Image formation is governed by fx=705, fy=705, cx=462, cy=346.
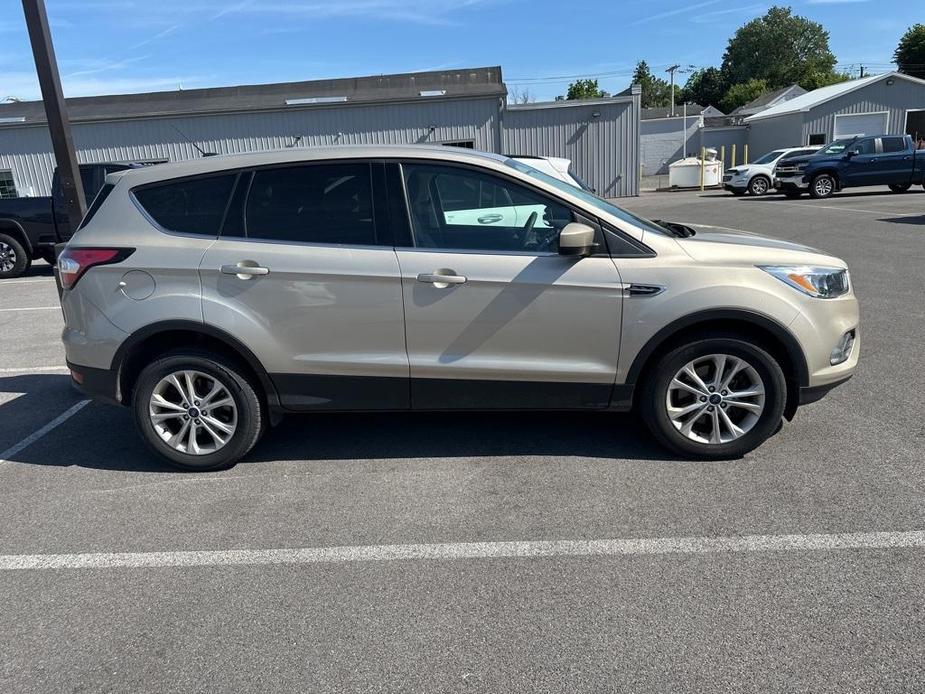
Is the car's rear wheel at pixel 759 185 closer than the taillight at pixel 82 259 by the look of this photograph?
No

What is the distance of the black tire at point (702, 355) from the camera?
3975 mm

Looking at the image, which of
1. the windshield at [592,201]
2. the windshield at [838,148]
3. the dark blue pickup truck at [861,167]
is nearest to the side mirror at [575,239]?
the windshield at [592,201]

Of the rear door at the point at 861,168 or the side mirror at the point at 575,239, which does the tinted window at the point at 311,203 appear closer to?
the side mirror at the point at 575,239

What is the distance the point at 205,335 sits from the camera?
164 inches

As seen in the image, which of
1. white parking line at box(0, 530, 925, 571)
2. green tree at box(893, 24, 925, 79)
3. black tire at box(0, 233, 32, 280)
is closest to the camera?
white parking line at box(0, 530, 925, 571)

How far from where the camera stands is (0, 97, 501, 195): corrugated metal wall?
25.2 m

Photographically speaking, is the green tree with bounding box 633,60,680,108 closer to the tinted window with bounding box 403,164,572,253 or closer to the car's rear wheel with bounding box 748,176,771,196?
the car's rear wheel with bounding box 748,176,771,196

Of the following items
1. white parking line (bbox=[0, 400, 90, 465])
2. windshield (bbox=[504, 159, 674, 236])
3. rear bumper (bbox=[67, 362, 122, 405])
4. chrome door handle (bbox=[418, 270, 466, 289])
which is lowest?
white parking line (bbox=[0, 400, 90, 465])

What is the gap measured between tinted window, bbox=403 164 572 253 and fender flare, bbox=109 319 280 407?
119 cm

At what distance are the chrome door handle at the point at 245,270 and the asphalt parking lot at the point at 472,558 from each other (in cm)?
120

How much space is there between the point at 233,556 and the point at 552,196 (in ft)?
8.29

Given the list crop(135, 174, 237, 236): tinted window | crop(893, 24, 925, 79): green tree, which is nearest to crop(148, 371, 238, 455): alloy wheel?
crop(135, 174, 237, 236): tinted window

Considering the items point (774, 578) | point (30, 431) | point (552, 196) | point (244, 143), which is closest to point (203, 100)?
point (244, 143)

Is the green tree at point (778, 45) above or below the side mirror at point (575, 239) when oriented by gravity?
above
